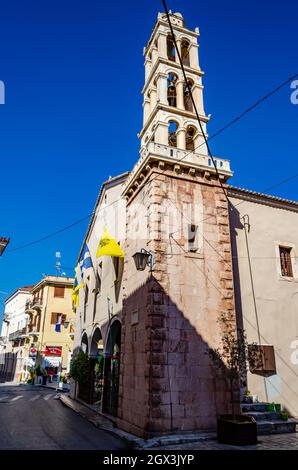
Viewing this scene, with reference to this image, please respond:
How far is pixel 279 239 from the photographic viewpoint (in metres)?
14.7

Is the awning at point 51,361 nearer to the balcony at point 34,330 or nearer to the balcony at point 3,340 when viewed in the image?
the balcony at point 34,330

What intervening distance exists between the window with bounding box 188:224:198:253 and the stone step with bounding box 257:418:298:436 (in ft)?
18.1

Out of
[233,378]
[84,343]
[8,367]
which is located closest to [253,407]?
[233,378]

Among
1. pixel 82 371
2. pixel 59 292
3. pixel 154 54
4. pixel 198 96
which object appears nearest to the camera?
pixel 198 96

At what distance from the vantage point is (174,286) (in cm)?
1109

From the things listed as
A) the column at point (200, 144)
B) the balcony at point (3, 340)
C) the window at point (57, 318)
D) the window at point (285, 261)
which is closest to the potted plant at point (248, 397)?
the window at point (285, 261)

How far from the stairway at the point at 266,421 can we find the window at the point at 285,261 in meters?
5.24

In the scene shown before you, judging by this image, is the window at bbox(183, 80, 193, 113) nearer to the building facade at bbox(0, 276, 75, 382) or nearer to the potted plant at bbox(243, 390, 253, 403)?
the potted plant at bbox(243, 390, 253, 403)

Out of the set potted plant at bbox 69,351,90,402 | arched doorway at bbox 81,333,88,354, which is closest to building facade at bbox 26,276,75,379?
arched doorway at bbox 81,333,88,354

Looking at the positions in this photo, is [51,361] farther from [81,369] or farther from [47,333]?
[81,369]

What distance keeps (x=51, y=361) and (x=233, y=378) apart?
104 feet

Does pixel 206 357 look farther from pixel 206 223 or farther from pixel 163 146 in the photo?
pixel 163 146

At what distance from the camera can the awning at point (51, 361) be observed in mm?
37062
